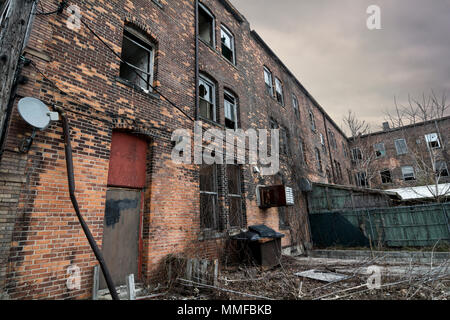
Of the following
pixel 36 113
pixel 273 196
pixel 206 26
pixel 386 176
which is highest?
pixel 206 26

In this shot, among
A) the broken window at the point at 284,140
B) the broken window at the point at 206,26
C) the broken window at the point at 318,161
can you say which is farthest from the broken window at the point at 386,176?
the broken window at the point at 206,26

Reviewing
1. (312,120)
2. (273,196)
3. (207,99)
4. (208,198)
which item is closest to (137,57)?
(207,99)

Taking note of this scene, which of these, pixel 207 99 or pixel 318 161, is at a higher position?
pixel 207 99

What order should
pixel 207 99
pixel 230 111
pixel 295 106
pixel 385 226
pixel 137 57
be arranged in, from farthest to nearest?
pixel 295 106
pixel 385 226
pixel 230 111
pixel 207 99
pixel 137 57

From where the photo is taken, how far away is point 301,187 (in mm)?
13734

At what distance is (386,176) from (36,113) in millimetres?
31847

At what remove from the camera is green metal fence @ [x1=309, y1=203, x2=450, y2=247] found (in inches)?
414

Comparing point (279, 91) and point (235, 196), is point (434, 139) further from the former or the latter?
point (235, 196)

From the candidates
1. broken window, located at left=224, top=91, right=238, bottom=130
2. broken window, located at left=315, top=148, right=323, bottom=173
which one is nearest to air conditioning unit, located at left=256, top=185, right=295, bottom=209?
broken window, located at left=224, top=91, right=238, bottom=130

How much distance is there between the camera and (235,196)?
349 inches

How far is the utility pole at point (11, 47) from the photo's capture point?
366 centimetres
